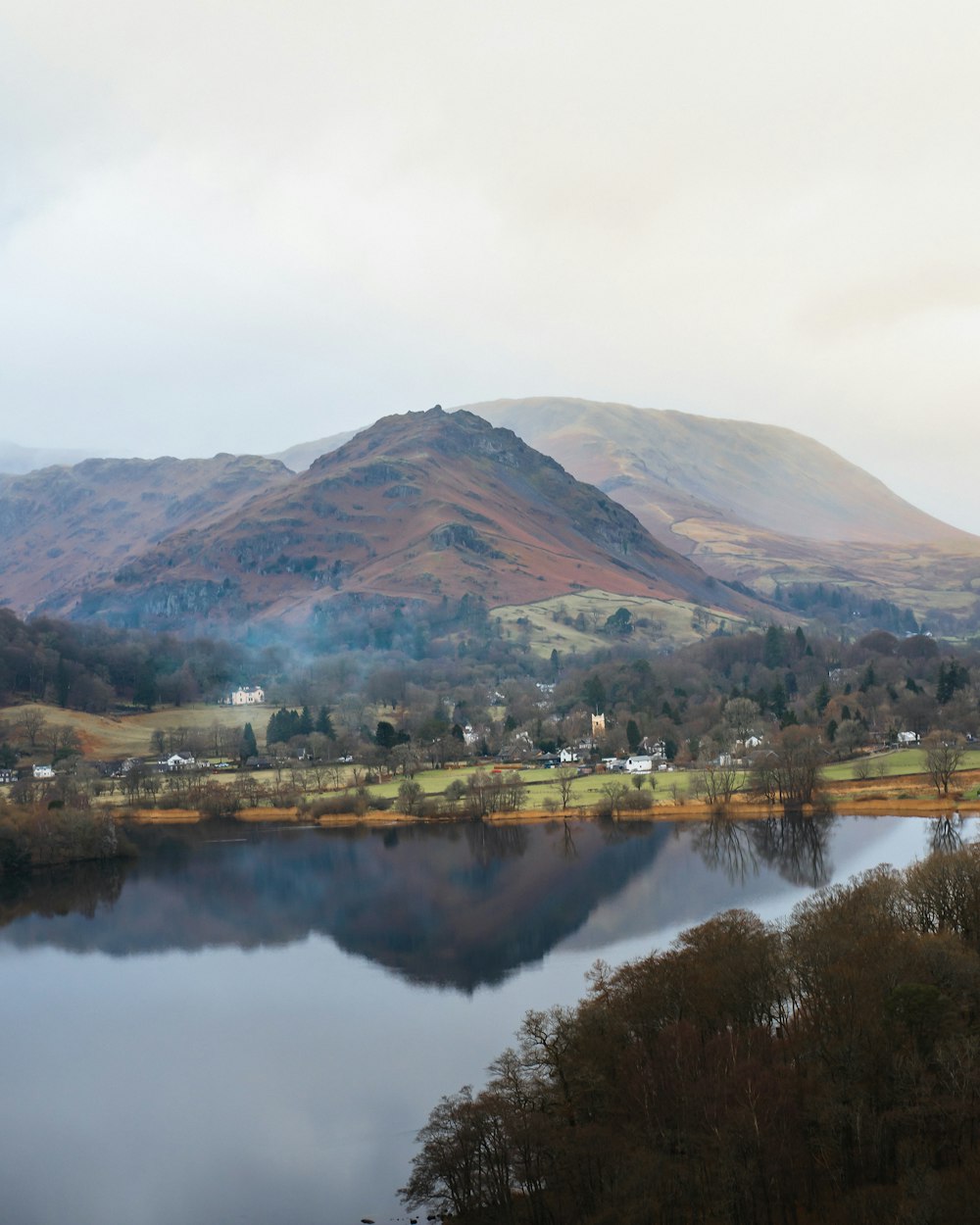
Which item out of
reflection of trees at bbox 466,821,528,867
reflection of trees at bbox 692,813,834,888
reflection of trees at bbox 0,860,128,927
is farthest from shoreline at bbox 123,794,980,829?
reflection of trees at bbox 0,860,128,927

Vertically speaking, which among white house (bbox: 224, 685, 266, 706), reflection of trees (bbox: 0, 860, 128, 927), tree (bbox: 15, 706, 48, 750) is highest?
white house (bbox: 224, 685, 266, 706)

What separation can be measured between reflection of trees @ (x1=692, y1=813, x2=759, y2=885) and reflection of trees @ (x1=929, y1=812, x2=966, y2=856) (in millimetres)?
7769

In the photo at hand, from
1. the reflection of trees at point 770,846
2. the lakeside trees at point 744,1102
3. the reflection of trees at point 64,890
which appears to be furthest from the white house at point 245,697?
the lakeside trees at point 744,1102

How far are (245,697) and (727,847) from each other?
80409mm

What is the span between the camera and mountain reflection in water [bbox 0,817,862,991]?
49594 mm

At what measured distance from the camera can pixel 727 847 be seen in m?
62.1

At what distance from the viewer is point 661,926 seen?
156 ft

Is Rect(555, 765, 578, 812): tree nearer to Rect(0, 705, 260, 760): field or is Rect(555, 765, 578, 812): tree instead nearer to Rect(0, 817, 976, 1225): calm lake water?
Rect(0, 817, 976, 1225): calm lake water

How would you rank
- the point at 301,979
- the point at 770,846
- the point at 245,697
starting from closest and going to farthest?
the point at 301,979 → the point at 770,846 → the point at 245,697

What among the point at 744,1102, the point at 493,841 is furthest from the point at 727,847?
the point at 744,1102

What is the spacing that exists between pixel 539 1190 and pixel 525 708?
93.9 m

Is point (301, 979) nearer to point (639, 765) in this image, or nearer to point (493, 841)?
point (493, 841)

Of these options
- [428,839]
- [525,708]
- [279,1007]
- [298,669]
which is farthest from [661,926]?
[298,669]

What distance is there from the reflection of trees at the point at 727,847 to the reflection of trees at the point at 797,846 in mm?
560
